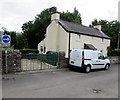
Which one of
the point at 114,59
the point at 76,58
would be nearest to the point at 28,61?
the point at 76,58

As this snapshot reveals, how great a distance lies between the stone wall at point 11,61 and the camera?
9.02 m

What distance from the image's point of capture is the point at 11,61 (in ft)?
30.3

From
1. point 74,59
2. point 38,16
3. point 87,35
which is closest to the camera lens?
point 74,59

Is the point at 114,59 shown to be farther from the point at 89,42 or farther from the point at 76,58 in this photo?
the point at 76,58

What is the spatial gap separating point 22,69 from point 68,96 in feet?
19.7

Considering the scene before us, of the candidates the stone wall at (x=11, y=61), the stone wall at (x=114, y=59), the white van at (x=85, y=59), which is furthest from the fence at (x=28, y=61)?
the stone wall at (x=114, y=59)

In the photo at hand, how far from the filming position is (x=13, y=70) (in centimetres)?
932

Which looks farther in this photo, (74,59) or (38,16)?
(38,16)

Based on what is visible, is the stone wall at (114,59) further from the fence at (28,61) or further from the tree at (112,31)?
the tree at (112,31)

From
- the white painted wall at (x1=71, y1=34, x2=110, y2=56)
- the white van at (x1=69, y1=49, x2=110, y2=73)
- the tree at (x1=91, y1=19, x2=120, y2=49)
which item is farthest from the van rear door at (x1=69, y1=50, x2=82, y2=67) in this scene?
the tree at (x1=91, y1=19, x2=120, y2=49)

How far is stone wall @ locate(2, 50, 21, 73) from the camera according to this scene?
9.02 metres

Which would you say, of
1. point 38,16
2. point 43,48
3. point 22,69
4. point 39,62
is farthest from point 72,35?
point 38,16

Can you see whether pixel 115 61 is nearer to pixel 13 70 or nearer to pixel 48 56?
pixel 48 56

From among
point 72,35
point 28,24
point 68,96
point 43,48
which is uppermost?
point 28,24
